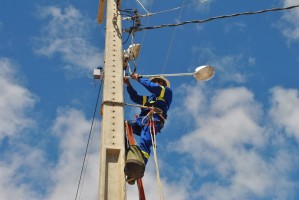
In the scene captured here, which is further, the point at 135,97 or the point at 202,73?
the point at 135,97

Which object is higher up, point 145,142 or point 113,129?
point 145,142

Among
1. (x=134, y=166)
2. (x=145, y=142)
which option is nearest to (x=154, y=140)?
(x=145, y=142)

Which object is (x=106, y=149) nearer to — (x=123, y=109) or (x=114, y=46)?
(x=123, y=109)

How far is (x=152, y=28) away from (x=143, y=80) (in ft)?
3.32

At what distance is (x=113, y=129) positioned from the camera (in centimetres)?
422

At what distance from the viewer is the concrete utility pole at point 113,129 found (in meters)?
3.83

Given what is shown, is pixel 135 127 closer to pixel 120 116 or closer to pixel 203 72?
pixel 120 116

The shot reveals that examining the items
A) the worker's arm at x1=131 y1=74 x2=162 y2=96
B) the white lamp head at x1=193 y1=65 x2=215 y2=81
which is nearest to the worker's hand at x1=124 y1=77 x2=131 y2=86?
the worker's arm at x1=131 y1=74 x2=162 y2=96

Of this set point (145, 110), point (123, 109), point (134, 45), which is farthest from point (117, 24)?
point (123, 109)

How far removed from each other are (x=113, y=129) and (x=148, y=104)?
1563 mm

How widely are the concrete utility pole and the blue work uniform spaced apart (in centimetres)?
60

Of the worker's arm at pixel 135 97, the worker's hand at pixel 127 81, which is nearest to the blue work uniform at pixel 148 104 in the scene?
the worker's arm at pixel 135 97

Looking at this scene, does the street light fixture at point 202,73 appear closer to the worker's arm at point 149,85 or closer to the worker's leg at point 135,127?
the worker's arm at point 149,85

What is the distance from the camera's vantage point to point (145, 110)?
5.41 m
